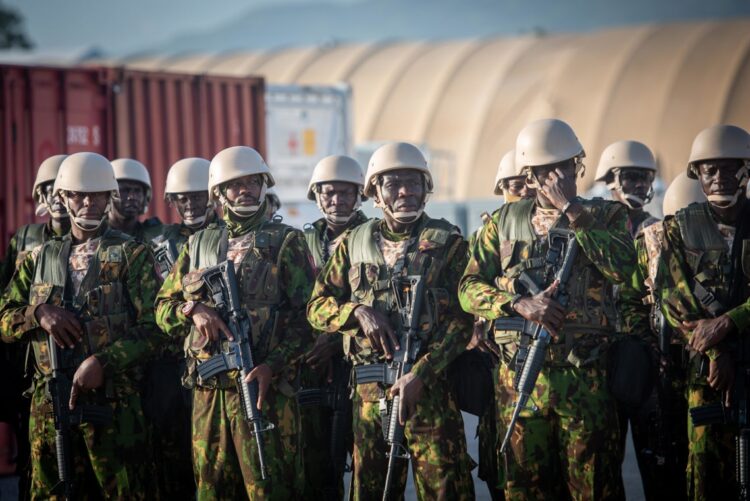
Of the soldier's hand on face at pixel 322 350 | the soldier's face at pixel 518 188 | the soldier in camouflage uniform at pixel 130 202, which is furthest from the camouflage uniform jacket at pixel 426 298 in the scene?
the soldier in camouflage uniform at pixel 130 202

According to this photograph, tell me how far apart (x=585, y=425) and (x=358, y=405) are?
47.2 inches

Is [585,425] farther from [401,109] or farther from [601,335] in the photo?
[401,109]

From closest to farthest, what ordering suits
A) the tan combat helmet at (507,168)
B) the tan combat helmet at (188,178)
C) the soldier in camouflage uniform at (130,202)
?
the tan combat helmet at (507,168)
the tan combat helmet at (188,178)
the soldier in camouflage uniform at (130,202)

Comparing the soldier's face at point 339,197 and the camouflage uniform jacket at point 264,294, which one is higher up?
the soldier's face at point 339,197

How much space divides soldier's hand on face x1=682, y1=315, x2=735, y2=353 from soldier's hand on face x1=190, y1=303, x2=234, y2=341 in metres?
2.34

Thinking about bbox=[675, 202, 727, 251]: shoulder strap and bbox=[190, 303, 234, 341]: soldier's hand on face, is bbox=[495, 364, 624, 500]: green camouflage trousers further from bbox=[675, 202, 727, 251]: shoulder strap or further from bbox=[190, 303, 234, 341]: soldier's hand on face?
bbox=[190, 303, 234, 341]: soldier's hand on face

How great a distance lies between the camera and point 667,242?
5.05 meters

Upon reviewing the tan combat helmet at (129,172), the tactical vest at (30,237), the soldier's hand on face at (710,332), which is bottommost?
the soldier's hand on face at (710,332)

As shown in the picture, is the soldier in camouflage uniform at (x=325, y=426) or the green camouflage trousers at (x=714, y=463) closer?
the green camouflage trousers at (x=714, y=463)

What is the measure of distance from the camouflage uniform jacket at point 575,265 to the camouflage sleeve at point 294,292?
924mm

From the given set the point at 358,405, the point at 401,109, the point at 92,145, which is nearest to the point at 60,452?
the point at 358,405

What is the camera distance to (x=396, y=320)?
Result: 5.25m

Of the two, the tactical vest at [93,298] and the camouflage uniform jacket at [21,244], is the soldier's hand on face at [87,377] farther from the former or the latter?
the camouflage uniform jacket at [21,244]

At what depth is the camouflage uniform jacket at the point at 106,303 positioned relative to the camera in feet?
18.5
